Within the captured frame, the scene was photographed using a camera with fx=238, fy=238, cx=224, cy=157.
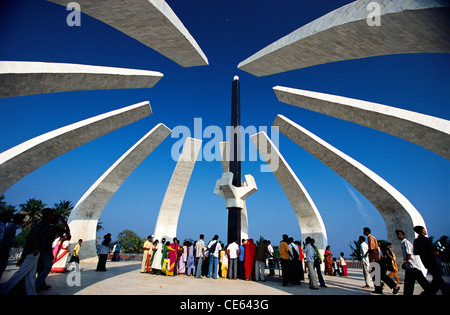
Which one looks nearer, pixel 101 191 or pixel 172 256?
pixel 172 256

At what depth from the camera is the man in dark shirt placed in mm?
3951

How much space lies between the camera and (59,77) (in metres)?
7.28

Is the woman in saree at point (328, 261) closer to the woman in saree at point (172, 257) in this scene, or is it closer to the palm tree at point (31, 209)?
the woman in saree at point (172, 257)

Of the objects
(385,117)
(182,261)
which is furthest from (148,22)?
(385,117)

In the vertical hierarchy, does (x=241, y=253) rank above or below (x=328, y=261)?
above

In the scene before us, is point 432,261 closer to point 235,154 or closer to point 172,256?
point 172,256

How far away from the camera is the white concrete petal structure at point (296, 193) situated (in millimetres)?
15711

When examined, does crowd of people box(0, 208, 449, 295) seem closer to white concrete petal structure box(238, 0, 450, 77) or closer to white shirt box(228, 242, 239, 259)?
white shirt box(228, 242, 239, 259)

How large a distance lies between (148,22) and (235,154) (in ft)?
22.7

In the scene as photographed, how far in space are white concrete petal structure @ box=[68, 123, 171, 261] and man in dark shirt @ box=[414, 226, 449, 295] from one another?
13.5m

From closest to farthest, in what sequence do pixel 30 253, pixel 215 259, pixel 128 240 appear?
1. pixel 30 253
2. pixel 215 259
3. pixel 128 240

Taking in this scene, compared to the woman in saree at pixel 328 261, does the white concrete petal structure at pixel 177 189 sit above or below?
above

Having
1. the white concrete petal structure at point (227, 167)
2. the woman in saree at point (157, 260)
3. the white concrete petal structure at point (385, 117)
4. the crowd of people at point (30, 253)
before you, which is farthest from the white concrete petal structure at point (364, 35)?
the white concrete petal structure at point (227, 167)

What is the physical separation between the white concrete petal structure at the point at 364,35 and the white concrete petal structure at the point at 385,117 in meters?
2.55
